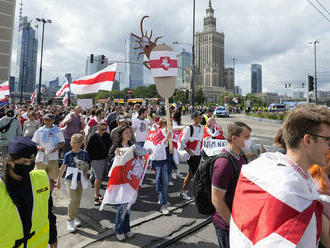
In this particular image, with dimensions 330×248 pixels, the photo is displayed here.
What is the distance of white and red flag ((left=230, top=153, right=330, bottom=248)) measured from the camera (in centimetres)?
112

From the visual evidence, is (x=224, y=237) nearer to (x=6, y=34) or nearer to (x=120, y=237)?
(x=120, y=237)

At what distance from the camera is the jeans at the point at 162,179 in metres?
4.71

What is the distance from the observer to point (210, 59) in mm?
132625

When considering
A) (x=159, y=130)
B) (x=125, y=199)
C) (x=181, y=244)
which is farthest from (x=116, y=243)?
(x=159, y=130)

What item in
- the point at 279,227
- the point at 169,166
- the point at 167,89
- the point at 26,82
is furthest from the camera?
the point at 26,82

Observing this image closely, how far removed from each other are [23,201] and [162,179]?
3321mm

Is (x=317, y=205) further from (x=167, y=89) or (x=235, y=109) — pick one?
(x=235, y=109)

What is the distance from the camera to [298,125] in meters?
1.37

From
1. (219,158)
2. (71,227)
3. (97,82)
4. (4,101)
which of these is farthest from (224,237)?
(4,101)

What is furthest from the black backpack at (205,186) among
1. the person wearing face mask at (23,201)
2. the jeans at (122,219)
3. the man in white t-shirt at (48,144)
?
the man in white t-shirt at (48,144)

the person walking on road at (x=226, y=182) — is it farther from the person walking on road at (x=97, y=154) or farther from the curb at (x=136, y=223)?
the person walking on road at (x=97, y=154)

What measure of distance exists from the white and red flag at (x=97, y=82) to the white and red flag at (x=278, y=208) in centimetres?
717

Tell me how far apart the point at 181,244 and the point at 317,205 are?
2.84m

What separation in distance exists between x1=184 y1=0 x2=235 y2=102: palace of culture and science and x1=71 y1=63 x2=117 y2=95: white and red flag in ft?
394
